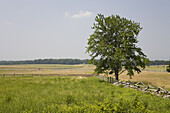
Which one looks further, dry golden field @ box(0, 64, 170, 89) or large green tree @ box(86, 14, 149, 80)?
dry golden field @ box(0, 64, 170, 89)

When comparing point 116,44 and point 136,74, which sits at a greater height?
point 116,44

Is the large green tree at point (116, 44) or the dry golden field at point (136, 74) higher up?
the large green tree at point (116, 44)

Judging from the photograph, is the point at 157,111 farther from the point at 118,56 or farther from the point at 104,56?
the point at 104,56

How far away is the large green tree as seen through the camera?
3142cm

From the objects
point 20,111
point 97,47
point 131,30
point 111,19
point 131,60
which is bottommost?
point 20,111

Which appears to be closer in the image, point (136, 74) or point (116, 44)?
point (116, 44)

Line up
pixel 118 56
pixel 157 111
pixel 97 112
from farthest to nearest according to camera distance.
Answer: pixel 118 56
pixel 157 111
pixel 97 112

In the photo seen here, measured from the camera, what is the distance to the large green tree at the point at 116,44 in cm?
3142

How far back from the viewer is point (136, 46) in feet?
109

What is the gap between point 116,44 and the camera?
110ft

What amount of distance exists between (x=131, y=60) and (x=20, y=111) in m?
26.4

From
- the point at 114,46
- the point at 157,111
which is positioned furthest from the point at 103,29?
the point at 157,111

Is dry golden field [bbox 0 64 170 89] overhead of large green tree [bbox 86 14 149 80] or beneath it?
beneath

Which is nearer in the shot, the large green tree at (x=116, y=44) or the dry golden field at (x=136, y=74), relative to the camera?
the large green tree at (x=116, y=44)
